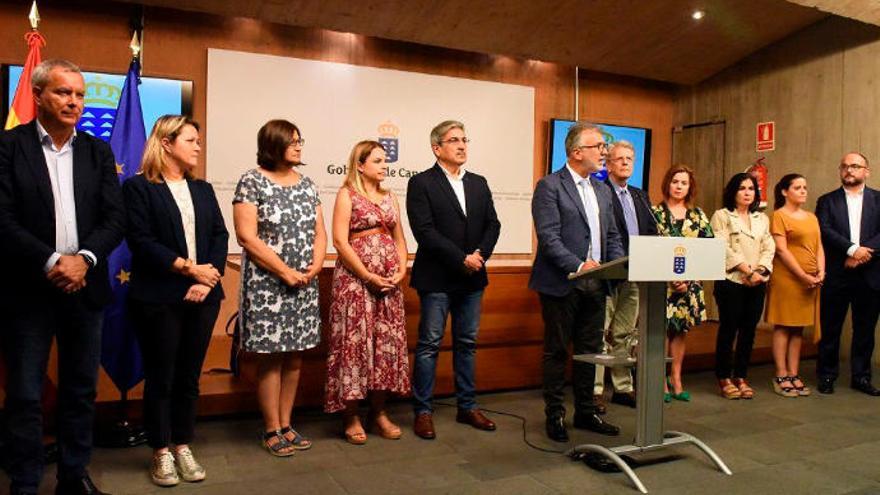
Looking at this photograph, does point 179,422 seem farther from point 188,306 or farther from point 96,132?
point 96,132

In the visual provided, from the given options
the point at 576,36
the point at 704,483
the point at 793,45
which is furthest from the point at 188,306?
the point at 793,45

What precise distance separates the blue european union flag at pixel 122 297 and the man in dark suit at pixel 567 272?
6.35 feet

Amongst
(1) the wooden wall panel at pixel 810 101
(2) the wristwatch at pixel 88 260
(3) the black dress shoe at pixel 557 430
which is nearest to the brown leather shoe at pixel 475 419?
(3) the black dress shoe at pixel 557 430

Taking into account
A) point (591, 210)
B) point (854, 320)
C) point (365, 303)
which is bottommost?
point (854, 320)

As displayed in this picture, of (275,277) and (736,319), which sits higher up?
(275,277)

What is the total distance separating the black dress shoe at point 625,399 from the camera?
4.01 meters

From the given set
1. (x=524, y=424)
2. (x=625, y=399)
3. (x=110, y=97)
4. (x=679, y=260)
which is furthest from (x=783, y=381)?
(x=110, y=97)

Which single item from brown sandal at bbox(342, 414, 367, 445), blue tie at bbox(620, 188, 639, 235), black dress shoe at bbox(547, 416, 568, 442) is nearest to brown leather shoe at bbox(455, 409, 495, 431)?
black dress shoe at bbox(547, 416, 568, 442)

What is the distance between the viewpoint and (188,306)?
265 cm

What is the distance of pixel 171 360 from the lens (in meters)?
2.59

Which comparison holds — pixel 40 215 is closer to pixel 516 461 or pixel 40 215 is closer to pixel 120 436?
pixel 120 436

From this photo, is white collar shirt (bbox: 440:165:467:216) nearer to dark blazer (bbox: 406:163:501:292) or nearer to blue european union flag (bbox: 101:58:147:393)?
dark blazer (bbox: 406:163:501:292)

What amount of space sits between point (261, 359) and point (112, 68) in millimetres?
2950

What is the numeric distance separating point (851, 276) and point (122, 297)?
14.5 feet
